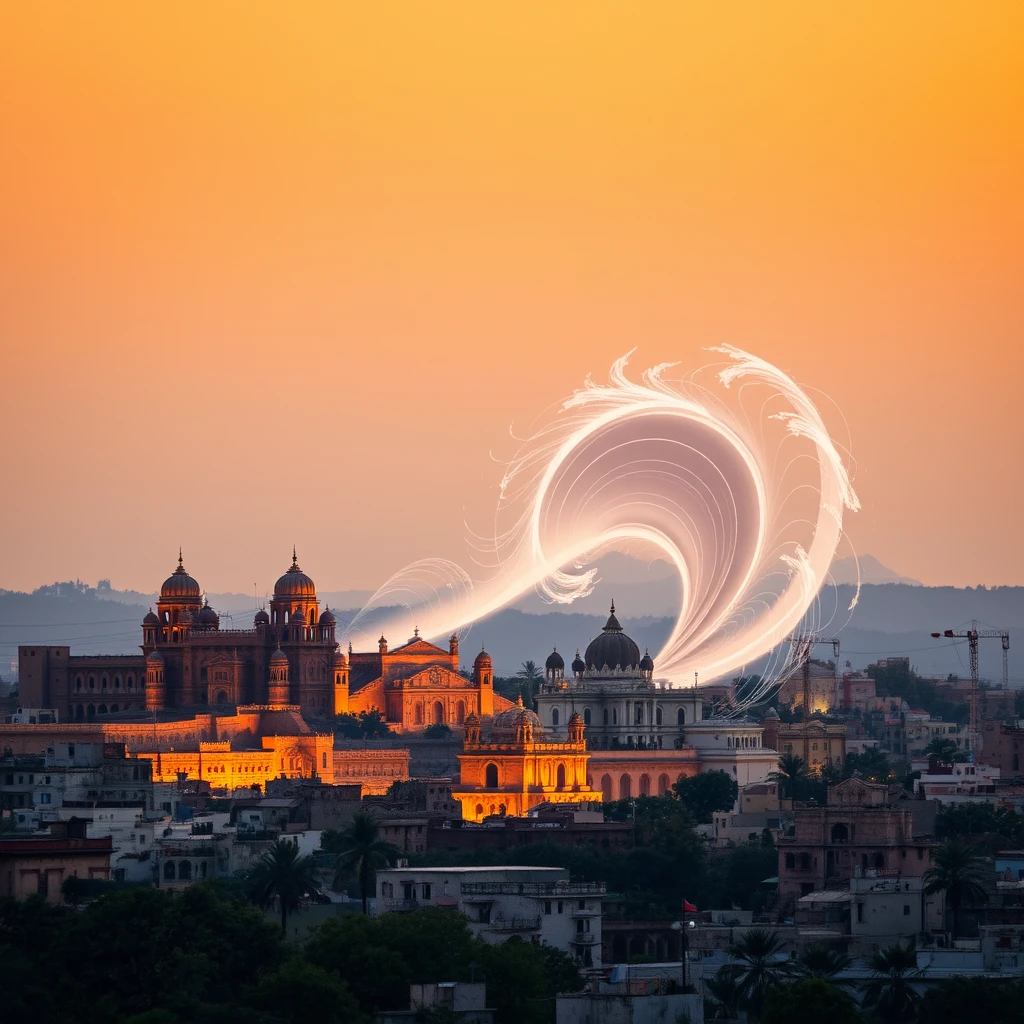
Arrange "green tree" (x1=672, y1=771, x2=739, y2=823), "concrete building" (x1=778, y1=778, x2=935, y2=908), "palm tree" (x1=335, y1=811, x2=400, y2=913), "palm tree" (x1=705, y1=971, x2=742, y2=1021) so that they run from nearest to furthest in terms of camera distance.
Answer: "palm tree" (x1=705, y1=971, x2=742, y2=1021)
"palm tree" (x1=335, y1=811, x2=400, y2=913)
"concrete building" (x1=778, y1=778, x2=935, y2=908)
"green tree" (x1=672, y1=771, x2=739, y2=823)

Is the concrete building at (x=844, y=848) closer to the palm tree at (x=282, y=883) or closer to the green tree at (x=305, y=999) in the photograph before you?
the palm tree at (x=282, y=883)

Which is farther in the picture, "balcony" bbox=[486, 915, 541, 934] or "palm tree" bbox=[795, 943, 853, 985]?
"balcony" bbox=[486, 915, 541, 934]

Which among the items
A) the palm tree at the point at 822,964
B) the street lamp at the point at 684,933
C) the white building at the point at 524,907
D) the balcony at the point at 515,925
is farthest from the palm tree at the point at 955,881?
the balcony at the point at 515,925

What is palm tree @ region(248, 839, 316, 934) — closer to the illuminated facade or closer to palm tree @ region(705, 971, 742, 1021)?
palm tree @ region(705, 971, 742, 1021)

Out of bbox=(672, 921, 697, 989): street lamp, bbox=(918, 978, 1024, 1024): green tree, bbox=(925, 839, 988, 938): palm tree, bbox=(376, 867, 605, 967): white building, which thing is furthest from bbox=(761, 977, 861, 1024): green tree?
bbox=(925, 839, 988, 938): palm tree

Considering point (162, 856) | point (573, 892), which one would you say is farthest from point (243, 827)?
point (573, 892)

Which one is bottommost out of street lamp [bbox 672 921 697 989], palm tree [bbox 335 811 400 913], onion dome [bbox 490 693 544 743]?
street lamp [bbox 672 921 697 989]
